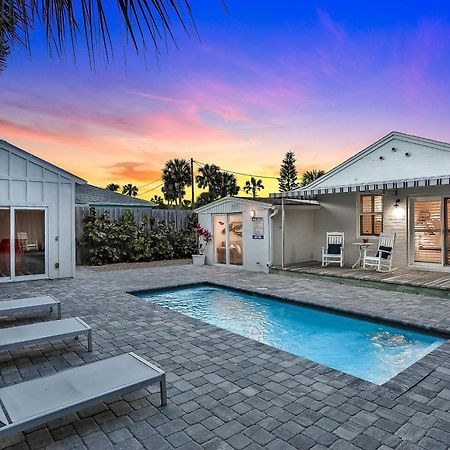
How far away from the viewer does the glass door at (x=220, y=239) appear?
13.5 metres

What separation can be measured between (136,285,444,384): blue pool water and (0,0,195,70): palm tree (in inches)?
186

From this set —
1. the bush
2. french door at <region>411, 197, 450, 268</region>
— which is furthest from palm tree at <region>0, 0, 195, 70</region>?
the bush

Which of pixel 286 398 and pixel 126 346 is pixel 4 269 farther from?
pixel 286 398

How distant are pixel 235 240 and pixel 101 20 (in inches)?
477

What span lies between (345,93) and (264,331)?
8.91 meters

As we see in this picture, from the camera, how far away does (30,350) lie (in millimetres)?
4781

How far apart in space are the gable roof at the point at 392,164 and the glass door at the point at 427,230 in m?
0.86

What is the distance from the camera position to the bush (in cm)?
1359

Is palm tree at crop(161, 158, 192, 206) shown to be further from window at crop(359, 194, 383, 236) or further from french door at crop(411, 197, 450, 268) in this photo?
french door at crop(411, 197, 450, 268)

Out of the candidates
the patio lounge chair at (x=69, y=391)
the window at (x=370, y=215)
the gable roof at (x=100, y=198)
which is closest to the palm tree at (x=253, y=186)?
the gable roof at (x=100, y=198)

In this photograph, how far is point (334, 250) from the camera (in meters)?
11.8

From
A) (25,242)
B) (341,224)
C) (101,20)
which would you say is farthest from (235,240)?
(101,20)

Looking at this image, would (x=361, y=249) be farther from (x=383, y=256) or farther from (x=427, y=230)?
(x=427, y=230)

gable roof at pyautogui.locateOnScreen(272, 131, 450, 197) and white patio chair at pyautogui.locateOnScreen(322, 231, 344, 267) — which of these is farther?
white patio chair at pyautogui.locateOnScreen(322, 231, 344, 267)
